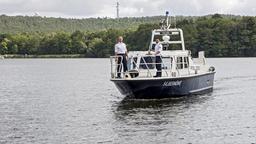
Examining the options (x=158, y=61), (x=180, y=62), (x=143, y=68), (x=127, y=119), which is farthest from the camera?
(x=180, y=62)

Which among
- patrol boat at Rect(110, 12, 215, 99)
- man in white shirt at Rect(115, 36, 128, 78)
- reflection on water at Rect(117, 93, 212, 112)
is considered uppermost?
man in white shirt at Rect(115, 36, 128, 78)

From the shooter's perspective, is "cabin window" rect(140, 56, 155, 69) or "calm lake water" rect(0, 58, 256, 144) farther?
"cabin window" rect(140, 56, 155, 69)

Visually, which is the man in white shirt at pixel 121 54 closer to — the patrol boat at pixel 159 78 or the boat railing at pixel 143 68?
the boat railing at pixel 143 68

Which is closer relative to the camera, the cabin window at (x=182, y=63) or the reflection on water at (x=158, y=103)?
the reflection on water at (x=158, y=103)

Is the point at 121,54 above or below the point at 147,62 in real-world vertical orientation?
above

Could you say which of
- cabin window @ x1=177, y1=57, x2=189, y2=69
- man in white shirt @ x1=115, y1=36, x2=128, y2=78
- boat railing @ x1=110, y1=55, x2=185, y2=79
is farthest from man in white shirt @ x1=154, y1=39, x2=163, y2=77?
man in white shirt @ x1=115, y1=36, x2=128, y2=78

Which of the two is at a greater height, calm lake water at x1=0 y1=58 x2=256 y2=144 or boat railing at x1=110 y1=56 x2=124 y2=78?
boat railing at x1=110 y1=56 x2=124 y2=78

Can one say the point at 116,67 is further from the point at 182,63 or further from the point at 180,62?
the point at 182,63

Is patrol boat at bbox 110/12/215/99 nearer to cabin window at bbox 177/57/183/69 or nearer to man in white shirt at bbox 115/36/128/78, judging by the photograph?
cabin window at bbox 177/57/183/69

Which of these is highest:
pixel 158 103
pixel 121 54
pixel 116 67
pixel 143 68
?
pixel 121 54

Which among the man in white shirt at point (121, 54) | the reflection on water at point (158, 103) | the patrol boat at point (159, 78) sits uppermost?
the man in white shirt at point (121, 54)

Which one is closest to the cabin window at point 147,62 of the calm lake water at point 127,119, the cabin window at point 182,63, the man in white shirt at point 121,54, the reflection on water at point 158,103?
the man in white shirt at point 121,54

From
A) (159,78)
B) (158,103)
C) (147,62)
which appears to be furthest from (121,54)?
(158,103)

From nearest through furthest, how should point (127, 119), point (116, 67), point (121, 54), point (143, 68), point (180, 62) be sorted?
point (127, 119) < point (121, 54) < point (116, 67) < point (143, 68) < point (180, 62)
